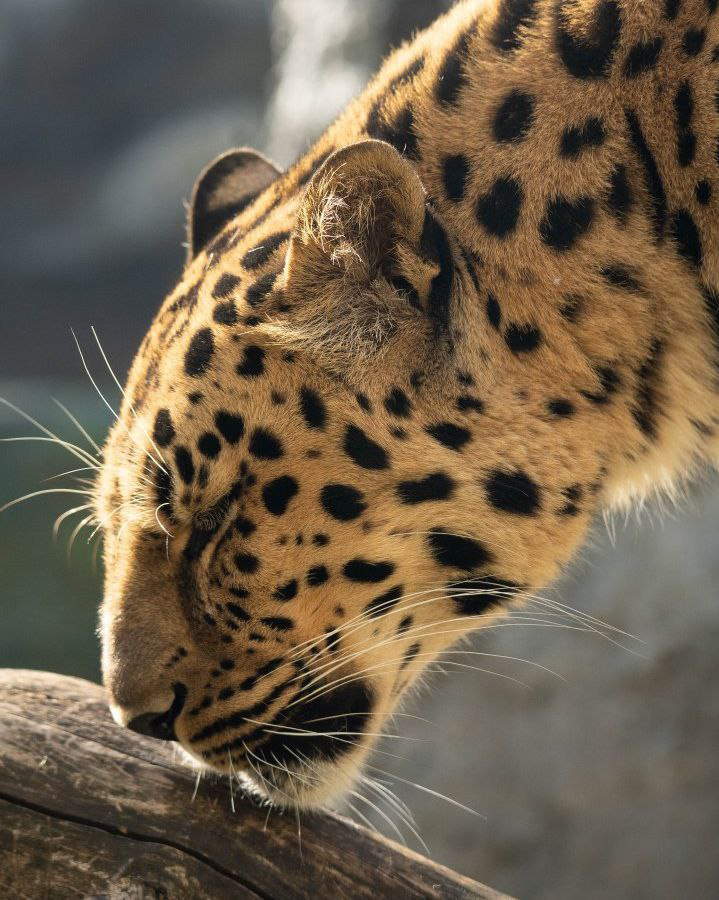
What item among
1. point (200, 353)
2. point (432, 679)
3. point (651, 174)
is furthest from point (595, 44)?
point (432, 679)

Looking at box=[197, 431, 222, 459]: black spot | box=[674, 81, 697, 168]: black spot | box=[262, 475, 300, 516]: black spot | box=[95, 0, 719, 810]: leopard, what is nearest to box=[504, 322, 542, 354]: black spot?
box=[95, 0, 719, 810]: leopard

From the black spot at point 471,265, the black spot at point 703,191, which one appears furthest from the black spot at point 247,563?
the black spot at point 703,191

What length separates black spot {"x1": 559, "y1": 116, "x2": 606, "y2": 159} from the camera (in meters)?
2.35

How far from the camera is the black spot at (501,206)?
2.36m

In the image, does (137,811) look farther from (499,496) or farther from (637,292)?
(637,292)

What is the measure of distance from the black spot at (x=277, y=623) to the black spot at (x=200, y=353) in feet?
1.92

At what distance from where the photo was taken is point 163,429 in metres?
2.43

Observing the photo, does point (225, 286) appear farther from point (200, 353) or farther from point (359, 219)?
point (359, 219)

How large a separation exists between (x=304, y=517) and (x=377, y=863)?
2.68 ft

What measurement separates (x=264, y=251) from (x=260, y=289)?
129mm

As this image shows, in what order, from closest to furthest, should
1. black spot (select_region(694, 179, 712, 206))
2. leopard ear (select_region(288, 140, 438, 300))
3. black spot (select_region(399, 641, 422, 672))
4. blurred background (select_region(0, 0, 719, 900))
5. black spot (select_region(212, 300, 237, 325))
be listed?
leopard ear (select_region(288, 140, 438, 300)) → black spot (select_region(694, 179, 712, 206)) → black spot (select_region(212, 300, 237, 325)) → black spot (select_region(399, 641, 422, 672)) → blurred background (select_region(0, 0, 719, 900))

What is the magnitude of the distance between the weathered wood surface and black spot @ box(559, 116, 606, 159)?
5.38ft

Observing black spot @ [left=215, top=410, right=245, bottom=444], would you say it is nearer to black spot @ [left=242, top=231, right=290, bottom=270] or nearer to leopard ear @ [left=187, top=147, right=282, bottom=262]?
black spot @ [left=242, top=231, right=290, bottom=270]

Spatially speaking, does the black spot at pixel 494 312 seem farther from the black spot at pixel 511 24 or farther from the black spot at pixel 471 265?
the black spot at pixel 511 24
